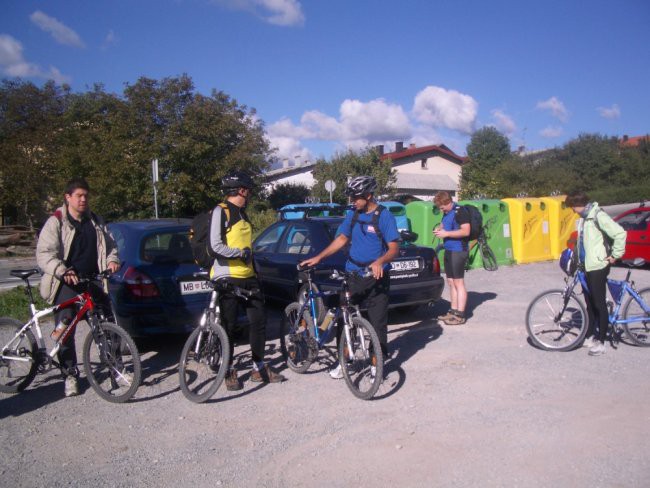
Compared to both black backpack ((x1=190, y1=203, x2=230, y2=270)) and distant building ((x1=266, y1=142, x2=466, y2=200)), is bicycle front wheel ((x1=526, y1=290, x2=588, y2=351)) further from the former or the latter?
distant building ((x1=266, y1=142, x2=466, y2=200))

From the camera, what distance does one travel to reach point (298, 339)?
16.5 feet

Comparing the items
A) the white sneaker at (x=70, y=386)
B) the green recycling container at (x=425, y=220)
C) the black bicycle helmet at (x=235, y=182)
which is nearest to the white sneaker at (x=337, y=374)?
the black bicycle helmet at (x=235, y=182)

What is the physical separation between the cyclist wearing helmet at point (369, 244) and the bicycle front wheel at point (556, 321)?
201 centimetres

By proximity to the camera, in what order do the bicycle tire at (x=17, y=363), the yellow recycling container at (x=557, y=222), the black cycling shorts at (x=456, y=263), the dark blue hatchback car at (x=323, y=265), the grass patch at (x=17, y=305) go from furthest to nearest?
the yellow recycling container at (x=557, y=222) < the grass patch at (x=17, y=305) < the black cycling shorts at (x=456, y=263) < the dark blue hatchback car at (x=323, y=265) < the bicycle tire at (x=17, y=363)

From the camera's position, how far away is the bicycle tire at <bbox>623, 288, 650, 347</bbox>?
5660 mm

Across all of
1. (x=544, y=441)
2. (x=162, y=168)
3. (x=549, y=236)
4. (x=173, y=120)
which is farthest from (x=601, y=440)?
(x=173, y=120)

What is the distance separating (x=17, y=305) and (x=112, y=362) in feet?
16.0

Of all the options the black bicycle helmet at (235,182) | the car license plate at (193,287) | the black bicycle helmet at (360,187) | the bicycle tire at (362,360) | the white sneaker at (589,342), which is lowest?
the white sneaker at (589,342)

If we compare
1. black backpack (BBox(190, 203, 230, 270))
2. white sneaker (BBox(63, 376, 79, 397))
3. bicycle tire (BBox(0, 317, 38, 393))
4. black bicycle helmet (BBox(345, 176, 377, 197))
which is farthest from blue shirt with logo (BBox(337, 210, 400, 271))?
bicycle tire (BBox(0, 317, 38, 393))

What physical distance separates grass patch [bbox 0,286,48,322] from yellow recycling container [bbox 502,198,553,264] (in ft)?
32.5

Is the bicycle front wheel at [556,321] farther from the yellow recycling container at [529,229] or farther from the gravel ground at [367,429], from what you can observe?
the yellow recycling container at [529,229]

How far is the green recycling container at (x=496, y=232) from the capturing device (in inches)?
481

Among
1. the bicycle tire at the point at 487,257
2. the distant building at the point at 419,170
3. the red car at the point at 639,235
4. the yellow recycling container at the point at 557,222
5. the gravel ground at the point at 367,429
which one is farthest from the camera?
the distant building at the point at 419,170

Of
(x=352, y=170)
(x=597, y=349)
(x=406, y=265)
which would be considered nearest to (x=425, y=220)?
(x=406, y=265)
